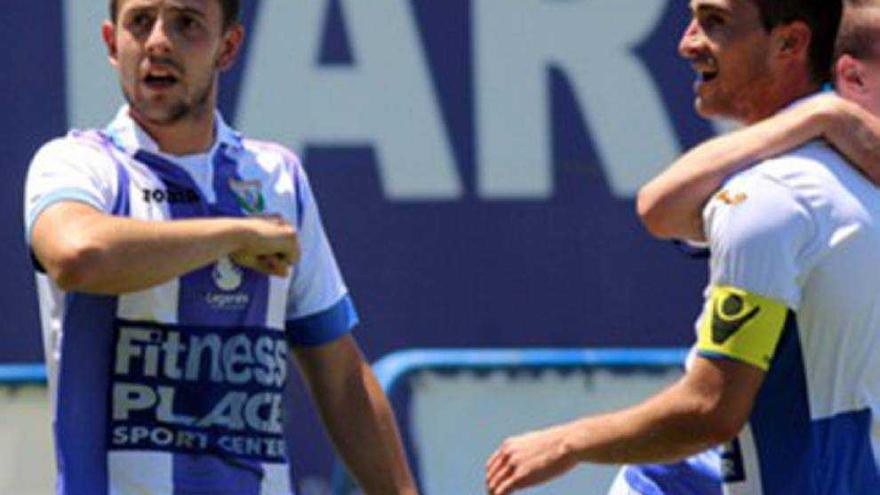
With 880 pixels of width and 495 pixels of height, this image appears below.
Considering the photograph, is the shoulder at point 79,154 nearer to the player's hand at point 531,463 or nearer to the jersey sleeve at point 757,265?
the player's hand at point 531,463

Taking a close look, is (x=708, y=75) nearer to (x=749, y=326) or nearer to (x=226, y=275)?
(x=749, y=326)

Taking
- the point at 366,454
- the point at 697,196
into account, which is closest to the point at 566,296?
the point at 366,454

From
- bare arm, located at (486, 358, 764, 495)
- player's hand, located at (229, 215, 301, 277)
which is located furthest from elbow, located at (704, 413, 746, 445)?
player's hand, located at (229, 215, 301, 277)

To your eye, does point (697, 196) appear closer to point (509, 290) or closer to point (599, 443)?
point (599, 443)

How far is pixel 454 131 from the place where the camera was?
5.80 meters

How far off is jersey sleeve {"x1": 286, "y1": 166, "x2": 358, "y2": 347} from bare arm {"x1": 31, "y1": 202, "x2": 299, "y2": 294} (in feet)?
0.99

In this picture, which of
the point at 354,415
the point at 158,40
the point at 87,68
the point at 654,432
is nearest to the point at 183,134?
the point at 158,40

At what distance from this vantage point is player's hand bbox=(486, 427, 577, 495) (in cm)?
400

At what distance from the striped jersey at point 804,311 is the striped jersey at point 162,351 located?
76cm

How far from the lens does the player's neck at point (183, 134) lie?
4.34m

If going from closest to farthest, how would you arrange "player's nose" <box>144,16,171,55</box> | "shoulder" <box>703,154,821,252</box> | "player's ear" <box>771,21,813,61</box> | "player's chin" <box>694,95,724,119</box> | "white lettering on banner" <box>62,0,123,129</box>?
"shoulder" <box>703,154,821,252</box> → "player's ear" <box>771,21,813,61</box> → "player's chin" <box>694,95,724,119</box> → "player's nose" <box>144,16,171,55</box> → "white lettering on banner" <box>62,0,123,129</box>

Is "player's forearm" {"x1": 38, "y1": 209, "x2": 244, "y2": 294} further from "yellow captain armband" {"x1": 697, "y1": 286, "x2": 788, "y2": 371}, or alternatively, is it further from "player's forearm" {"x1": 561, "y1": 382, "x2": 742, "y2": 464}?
"yellow captain armband" {"x1": 697, "y1": 286, "x2": 788, "y2": 371}

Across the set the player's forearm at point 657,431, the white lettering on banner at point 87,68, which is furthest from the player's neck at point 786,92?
the white lettering on banner at point 87,68

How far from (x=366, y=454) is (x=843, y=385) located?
3.14 feet
